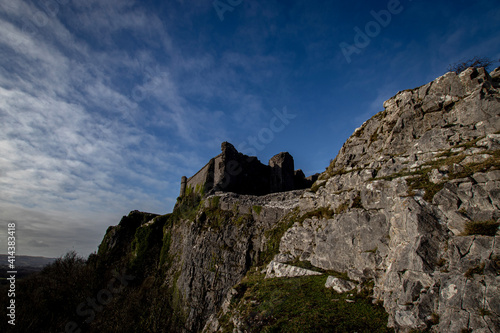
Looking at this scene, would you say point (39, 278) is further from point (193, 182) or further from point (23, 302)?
point (193, 182)

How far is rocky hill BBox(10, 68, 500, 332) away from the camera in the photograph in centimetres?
689

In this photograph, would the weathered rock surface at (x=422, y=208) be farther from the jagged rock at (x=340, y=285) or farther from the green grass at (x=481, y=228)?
the jagged rock at (x=340, y=285)

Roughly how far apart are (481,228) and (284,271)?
907cm

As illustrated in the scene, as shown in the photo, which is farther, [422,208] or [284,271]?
[284,271]

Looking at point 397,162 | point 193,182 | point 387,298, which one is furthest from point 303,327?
point 193,182

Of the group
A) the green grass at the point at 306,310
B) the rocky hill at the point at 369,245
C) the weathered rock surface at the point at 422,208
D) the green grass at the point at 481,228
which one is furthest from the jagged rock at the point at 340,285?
the green grass at the point at 481,228

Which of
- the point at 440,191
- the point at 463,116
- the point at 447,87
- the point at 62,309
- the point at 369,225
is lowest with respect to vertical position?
the point at 62,309

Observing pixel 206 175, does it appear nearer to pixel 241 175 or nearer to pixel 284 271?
pixel 241 175

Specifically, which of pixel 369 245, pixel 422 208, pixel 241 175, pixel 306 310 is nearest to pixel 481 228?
pixel 422 208

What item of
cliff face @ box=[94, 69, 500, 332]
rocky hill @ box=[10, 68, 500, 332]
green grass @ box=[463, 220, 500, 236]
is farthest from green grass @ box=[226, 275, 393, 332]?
green grass @ box=[463, 220, 500, 236]

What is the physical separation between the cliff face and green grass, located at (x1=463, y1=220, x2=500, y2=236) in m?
0.02

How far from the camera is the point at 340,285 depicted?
9547 millimetres

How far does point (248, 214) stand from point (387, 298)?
16.3 metres

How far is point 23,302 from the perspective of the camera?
2673 cm
